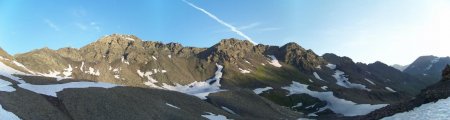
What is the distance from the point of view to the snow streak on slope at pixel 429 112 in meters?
37.3

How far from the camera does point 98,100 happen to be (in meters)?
73.3

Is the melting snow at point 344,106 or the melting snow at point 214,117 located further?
the melting snow at point 344,106

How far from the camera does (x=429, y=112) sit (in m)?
39.3

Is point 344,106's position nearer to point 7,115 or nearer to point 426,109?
point 426,109

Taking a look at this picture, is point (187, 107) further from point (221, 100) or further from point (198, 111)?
point (221, 100)

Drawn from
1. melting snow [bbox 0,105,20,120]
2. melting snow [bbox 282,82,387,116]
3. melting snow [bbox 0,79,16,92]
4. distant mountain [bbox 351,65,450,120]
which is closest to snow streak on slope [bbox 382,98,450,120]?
distant mountain [bbox 351,65,450,120]

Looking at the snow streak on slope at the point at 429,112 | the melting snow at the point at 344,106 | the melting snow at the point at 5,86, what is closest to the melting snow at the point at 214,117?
the melting snow at the point at 5,86

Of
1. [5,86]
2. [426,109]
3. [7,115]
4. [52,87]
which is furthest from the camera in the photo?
[52,87]

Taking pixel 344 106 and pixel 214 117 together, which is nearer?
pixel 214 117

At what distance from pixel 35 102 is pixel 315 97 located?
14538cm

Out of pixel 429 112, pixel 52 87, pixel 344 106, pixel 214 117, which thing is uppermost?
pixel 344 106

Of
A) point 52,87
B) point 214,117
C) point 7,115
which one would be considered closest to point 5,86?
point 52,87

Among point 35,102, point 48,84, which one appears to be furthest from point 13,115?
point 48,84

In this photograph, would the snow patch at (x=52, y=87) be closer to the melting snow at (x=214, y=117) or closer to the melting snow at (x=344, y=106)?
the melting snow at (x=214, y=117)
